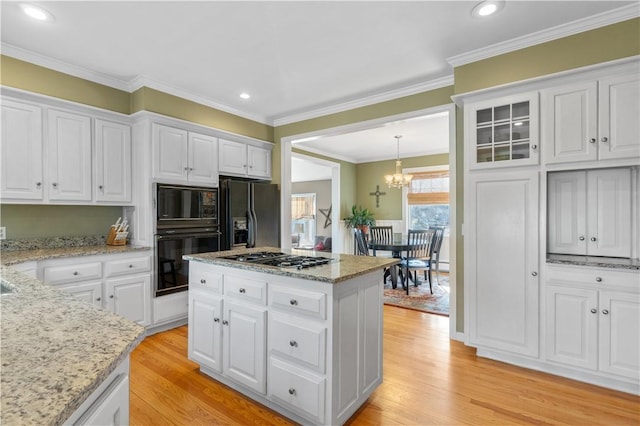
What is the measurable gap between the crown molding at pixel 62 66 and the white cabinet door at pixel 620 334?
4753 mm

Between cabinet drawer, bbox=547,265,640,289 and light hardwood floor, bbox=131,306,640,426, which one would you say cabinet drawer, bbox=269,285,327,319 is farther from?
cabinet drawer, bbox=547,265,640,289

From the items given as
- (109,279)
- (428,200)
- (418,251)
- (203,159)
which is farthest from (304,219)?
(109,279)

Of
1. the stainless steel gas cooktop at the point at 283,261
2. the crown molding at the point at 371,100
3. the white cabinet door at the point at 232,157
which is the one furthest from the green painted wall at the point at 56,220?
the crown molding at the point at 371,100

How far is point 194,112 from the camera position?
374cm

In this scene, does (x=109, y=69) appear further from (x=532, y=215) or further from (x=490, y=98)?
(x=532, y=215)

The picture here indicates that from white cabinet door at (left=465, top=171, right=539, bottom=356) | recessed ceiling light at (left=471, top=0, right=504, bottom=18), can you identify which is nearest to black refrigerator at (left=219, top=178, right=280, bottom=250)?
white cabinet door at (left=465, top=171, right=539, bottom=356)

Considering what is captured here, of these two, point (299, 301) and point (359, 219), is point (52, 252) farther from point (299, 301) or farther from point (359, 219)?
point (359, 219)

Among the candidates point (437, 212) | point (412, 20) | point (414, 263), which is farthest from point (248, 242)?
point (437, 212)

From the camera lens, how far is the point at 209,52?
9.07 feet

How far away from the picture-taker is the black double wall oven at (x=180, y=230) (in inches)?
131

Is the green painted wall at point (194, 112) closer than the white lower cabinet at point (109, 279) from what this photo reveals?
No

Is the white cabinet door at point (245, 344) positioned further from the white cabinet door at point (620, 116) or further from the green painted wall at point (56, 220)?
the white cabinet door at point (620, 116)

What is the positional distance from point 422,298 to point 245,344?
3207 mm

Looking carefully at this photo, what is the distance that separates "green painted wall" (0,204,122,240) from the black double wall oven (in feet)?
2.24
